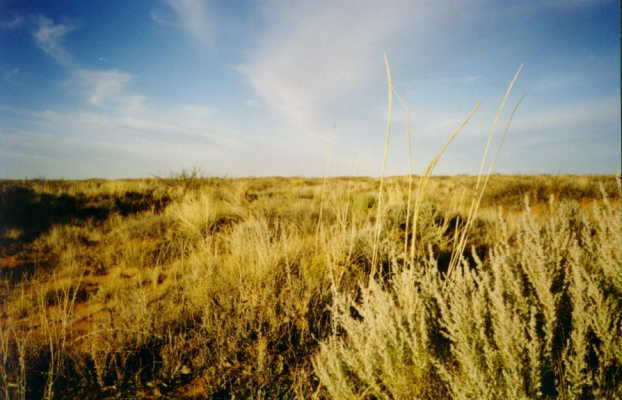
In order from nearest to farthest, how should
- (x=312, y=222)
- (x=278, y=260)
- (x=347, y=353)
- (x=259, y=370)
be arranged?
(x=347, y=353), (x=259, y=370), (x=278, y=260), (x=312, y=222)

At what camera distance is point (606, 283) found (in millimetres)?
1877

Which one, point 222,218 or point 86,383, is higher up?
point 222,218

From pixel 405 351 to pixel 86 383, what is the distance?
201 cm

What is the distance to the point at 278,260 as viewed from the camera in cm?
300

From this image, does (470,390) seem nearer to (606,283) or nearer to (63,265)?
(606,283)

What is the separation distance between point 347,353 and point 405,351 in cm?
32

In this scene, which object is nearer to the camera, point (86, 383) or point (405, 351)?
point (405, 351)

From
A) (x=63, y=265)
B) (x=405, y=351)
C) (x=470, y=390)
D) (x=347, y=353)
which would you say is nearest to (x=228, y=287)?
(x=347, y=353)

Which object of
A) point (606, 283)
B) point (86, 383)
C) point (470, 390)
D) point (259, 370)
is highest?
point (606, 283)

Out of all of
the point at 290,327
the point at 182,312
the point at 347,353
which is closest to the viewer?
the point at 347,353

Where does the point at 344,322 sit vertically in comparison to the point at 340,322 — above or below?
above

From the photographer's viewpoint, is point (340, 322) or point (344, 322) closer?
point (344, 322)

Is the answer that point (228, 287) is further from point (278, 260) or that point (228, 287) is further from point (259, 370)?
point (259, 370)

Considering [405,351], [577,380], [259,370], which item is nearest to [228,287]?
[259,370]
